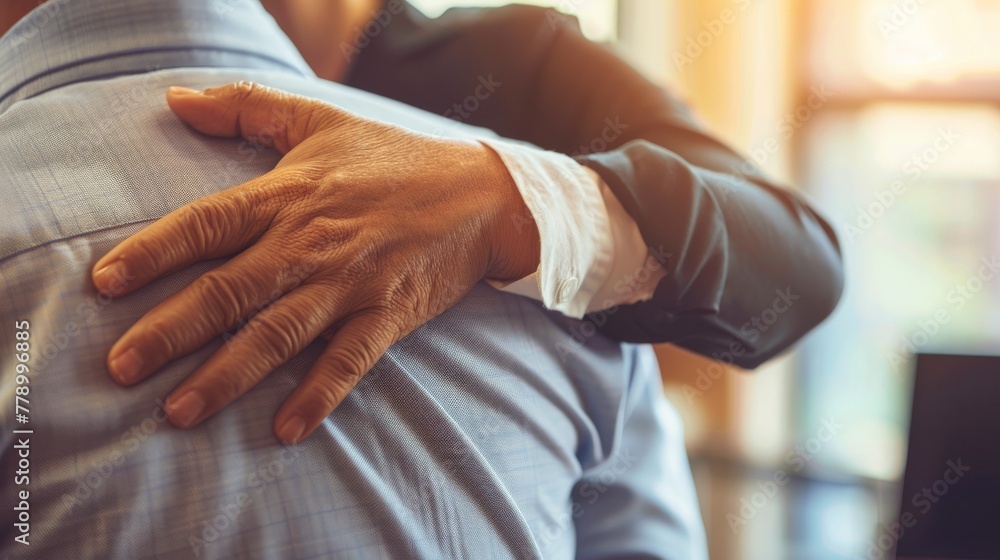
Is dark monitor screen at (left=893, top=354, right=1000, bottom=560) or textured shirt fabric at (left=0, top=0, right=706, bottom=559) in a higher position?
textured shirt fabric at (left=0, top=0, right=706, bottom=559)

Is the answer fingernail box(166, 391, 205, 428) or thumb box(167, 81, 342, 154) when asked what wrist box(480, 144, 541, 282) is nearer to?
thumb box(167, 81, 342, 154)

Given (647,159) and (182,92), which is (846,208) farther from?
(182,92)

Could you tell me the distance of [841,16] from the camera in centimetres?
228

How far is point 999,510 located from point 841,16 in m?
1.72

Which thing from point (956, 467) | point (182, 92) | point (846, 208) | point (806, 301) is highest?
point (182, 92)

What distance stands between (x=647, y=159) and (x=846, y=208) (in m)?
1.90

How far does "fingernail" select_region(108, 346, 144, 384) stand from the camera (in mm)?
438

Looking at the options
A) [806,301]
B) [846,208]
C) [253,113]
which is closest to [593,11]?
[846,208]

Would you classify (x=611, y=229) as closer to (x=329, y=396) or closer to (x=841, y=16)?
(x=329, y=396)

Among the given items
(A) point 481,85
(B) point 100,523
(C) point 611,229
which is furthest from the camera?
(A) point 481,85

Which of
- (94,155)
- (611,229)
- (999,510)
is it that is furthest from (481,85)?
(999,510)

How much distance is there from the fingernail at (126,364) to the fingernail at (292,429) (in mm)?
89

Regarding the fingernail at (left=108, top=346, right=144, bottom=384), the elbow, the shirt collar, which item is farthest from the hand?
the elbow

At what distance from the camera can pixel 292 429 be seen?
468mm
